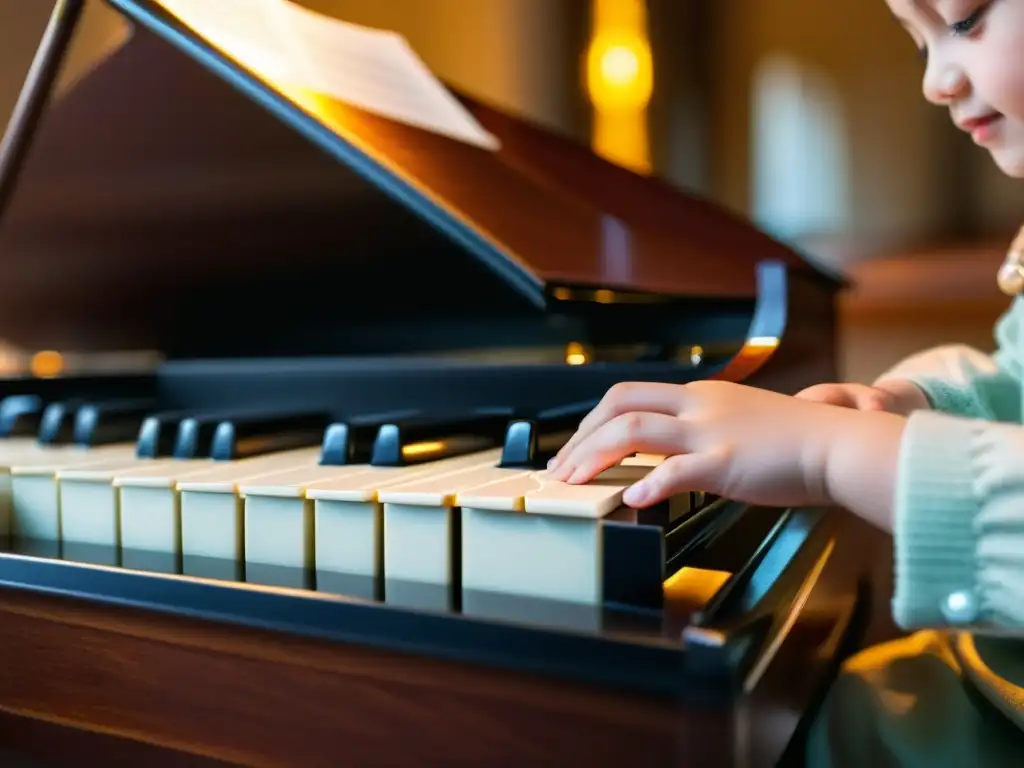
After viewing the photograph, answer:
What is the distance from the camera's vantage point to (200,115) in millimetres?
756

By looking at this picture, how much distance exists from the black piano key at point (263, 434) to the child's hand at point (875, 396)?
0.38 meters

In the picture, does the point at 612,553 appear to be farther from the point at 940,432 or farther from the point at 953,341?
the point at 953,341

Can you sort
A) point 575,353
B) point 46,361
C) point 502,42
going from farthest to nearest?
point 502,42 < point 46,361 < point 575,353

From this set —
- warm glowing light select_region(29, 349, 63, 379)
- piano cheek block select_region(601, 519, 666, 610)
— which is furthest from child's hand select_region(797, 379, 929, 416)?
warm glowing light select_region(29, 349, 63, 379)

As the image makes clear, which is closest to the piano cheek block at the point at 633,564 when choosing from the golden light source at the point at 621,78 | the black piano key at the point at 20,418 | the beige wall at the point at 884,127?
the black piano key at the point at 20,418

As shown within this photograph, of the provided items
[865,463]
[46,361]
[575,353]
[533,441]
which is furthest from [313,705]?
[46,361]

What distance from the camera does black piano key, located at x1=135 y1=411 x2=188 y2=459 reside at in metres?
0.65

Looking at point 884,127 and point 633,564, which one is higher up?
point 884,127

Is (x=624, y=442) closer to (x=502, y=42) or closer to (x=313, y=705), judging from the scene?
(x=313, y=705)

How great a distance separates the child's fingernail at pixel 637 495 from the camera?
43 cm

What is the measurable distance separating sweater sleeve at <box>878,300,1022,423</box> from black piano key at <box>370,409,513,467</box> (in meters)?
0.37

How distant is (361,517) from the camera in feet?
1.56

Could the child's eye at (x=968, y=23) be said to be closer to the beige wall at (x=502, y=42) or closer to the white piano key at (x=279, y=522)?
the white piano key at (x=279, y=522)

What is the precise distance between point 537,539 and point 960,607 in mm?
219
